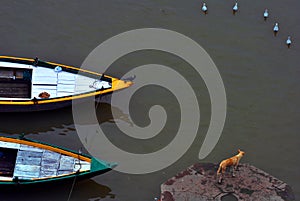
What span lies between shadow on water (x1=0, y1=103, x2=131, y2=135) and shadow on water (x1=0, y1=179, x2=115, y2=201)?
7.55 ft

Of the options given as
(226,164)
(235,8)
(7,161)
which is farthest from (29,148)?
(235,8)

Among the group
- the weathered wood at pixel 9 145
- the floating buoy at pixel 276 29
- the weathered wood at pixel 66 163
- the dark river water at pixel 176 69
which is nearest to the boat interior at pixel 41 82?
the dark river water at pixel 176 69

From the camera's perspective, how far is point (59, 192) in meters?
15.1

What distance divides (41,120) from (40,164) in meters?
2.45

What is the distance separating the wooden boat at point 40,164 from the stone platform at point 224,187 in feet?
6.31

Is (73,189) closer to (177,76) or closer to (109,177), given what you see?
(109,177)

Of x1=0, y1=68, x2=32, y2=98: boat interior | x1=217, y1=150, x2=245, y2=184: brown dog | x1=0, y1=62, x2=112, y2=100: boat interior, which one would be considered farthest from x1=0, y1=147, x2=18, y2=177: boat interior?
x1=217, y1=150, x2=245, y2=184: brown dog

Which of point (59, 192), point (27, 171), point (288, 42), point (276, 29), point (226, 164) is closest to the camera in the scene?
point (226, 164)

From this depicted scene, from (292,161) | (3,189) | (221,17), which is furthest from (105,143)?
(221,17)

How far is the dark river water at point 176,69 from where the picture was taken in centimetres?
1608

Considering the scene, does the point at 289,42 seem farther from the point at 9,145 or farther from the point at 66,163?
the point at 9,145

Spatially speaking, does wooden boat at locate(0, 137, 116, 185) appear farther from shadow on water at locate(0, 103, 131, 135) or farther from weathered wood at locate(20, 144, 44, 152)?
shadow on water at locate(0, 103, 131, 135)

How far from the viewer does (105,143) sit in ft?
54.0

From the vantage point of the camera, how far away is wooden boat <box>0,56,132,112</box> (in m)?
16.4
